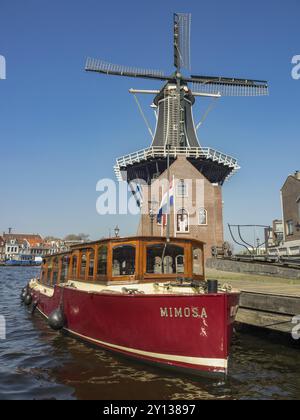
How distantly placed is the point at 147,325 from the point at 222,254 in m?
21.8

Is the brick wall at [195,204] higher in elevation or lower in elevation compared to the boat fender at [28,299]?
higher

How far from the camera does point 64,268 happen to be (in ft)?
45.2

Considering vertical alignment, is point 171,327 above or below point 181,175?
below

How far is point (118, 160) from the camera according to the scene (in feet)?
118

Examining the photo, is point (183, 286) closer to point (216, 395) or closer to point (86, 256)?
point (216, 395)

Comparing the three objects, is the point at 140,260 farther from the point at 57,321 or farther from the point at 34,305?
the point at 34,305

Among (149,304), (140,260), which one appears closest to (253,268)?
(140,260)

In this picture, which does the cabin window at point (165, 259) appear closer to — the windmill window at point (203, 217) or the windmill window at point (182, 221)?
the windmill window at point (182, 221)

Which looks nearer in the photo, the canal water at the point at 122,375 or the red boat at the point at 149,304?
the canal water at the point at 122,375

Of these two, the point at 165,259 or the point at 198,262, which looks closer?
the point at 165,259

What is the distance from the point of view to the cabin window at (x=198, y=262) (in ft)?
35.5

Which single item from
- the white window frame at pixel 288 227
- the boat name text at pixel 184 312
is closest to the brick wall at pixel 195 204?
the white window frame at pixel 288 227

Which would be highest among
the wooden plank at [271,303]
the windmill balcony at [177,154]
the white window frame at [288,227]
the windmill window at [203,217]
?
the windmill balcony at [177,154]

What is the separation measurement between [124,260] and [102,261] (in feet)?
2.55
